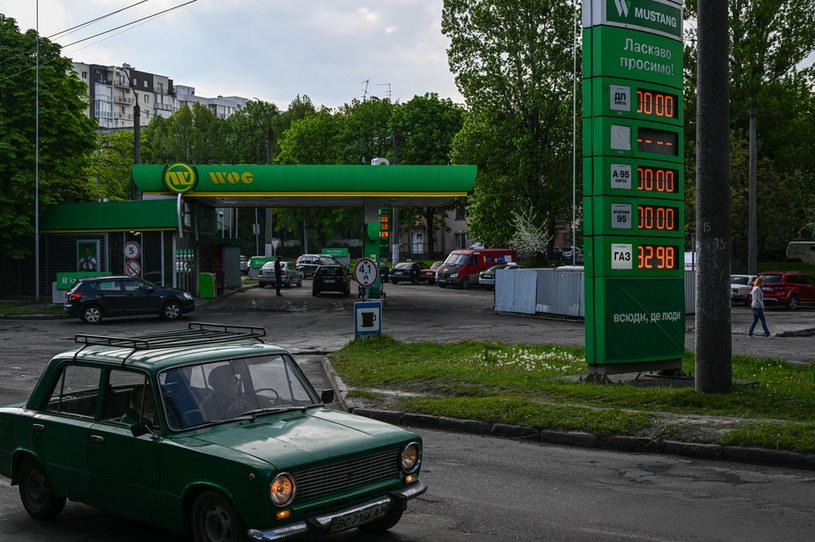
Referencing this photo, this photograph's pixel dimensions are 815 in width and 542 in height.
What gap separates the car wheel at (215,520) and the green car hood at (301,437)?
369 millimetres

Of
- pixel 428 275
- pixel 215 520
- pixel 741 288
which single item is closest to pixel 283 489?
pixel 215 520

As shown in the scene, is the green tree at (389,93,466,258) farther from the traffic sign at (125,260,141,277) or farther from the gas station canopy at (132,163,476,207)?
the traffic sign at (125,260,141,277)

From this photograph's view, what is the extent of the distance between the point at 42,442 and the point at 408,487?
10.6 ft

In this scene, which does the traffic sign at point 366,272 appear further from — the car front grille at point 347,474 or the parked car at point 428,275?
the parked car at point 428,275

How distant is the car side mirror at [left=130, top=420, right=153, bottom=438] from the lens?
648 centimetres

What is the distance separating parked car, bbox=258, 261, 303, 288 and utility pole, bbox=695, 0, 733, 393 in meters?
39.7

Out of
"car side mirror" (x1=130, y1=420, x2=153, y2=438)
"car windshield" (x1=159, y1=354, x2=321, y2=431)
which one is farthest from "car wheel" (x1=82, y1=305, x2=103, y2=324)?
"car side mirror" (x1=130, y1=420, x2=153, y2=438)

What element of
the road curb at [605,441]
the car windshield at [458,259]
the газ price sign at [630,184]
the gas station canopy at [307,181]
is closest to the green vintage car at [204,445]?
the road curb at [605,441]

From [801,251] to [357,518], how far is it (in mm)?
59992

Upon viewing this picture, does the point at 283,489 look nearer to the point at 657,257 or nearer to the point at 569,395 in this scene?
the point at 569,395

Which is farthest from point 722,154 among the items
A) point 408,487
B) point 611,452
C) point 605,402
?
point 408,487

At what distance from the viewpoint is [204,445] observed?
20.3 ft

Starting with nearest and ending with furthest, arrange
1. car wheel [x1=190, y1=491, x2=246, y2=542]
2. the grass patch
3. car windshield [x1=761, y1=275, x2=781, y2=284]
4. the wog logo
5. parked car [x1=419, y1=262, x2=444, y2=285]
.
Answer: car wheel [x1=190, y1=491, x2=246, y2=542], the grass patch, the wog logo, car windshield [x1=761, y1=275, x2=781, y2=284], parked car [x1=419, y1=262, x2=444, y2=285]

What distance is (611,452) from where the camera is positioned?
1058 cm
